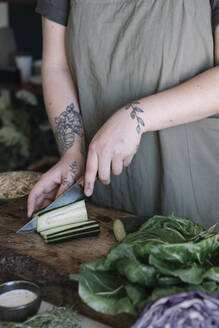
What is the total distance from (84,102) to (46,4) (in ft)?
1.26

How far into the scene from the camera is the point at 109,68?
1556 millimetres

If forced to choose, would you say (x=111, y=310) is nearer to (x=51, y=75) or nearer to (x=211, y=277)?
(x=211, y=277)

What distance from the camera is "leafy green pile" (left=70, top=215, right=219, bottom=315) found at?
3.12 ft

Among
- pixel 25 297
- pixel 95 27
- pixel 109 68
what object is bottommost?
pixel 25 297

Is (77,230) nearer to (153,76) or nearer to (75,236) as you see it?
(75,236)

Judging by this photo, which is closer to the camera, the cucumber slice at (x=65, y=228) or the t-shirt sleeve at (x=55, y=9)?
the cucumber slice at (x=65, y=228)

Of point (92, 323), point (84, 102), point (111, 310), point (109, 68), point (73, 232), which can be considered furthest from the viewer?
point (84, 102)

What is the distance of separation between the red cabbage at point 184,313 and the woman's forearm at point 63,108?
2.91 ft

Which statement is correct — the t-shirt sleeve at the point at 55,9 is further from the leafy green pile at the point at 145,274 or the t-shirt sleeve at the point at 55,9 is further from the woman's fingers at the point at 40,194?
the leafy green pile at the point at 145,274

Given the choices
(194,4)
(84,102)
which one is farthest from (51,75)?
(194,4)

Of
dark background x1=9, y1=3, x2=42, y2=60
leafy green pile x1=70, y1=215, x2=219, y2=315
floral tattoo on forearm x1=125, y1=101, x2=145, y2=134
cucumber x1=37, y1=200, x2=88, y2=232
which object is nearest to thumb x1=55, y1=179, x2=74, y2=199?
cucumber x1=37, y1=200, x2=88, y2=232

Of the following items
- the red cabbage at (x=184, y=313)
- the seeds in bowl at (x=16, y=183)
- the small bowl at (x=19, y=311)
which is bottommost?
the seeds in bowl at (x=16, y=183)

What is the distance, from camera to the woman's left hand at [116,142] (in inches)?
49.5

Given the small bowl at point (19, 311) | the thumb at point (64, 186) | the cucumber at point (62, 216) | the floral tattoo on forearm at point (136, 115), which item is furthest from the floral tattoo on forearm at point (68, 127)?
the small bowl at point (19, 311)
